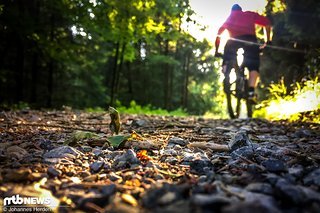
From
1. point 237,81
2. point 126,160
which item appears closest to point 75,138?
point 126,160

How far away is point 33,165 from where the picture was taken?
2.30 metres

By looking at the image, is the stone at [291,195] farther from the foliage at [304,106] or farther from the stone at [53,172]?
the foliage at [304,106]

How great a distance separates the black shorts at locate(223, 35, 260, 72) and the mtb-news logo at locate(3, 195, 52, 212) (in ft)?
22.0

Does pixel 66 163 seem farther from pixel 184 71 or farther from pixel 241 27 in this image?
pixel 184 71

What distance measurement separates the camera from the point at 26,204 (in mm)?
1691

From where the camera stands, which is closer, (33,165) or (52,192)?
(52,192)

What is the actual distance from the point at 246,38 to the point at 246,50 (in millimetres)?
305

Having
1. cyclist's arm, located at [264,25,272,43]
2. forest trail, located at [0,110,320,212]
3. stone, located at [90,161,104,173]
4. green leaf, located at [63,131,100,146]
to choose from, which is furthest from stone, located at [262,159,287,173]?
cyclist's arm, located at [264,25,272,43]

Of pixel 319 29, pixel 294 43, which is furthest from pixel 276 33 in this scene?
pixel 319 29

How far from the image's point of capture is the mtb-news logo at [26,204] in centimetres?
164

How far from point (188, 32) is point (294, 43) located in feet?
15.8

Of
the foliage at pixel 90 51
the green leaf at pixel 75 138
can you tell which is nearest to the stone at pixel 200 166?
the green leaf at pixel 75 138

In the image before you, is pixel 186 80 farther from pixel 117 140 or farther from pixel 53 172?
pixel 53 172

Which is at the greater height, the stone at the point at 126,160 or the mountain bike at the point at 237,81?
the mountain bike at the point at 237,81
